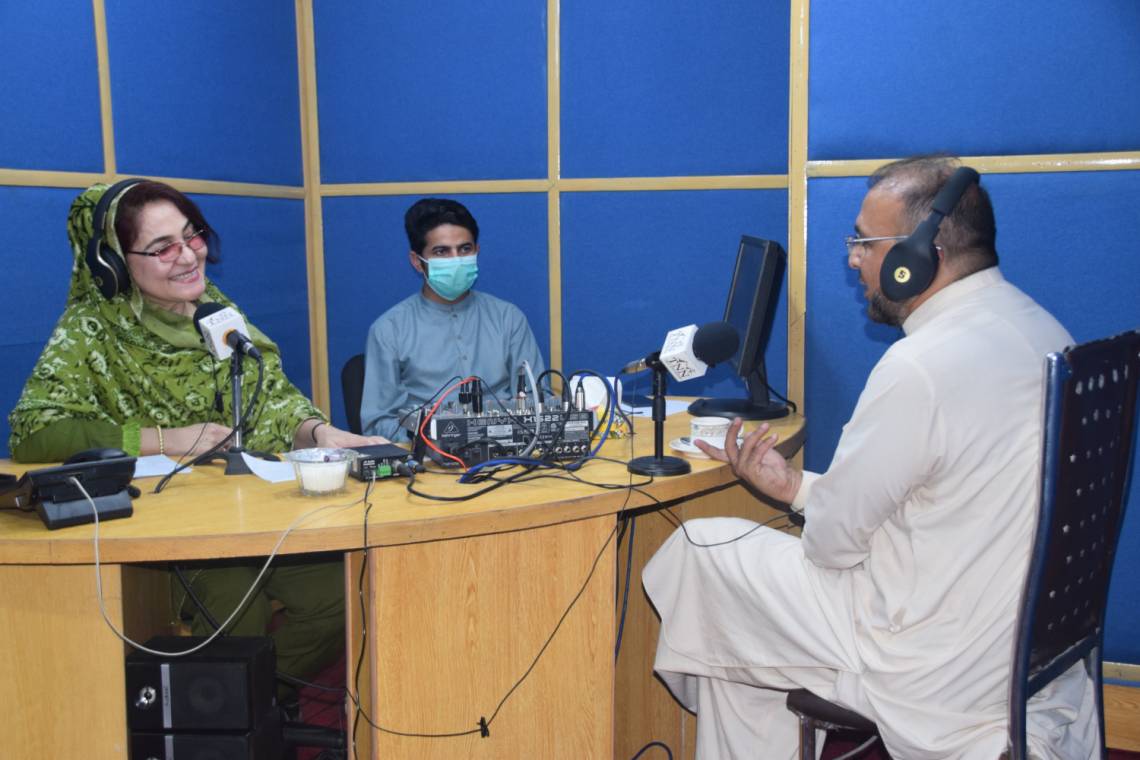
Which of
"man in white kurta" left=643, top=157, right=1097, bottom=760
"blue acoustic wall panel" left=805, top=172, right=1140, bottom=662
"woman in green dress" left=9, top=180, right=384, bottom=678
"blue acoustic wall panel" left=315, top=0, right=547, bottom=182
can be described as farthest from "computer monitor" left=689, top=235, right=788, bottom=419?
"blue acoustic wall panel" left=315, top=0, right=547, bottom=182

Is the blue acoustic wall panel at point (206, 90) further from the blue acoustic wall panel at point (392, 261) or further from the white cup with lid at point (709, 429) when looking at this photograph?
the white cup with lid at point (709, 429)

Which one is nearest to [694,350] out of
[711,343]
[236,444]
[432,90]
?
[711,343]

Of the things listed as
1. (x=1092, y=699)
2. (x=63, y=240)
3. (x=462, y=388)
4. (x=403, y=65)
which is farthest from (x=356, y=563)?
(x=403, y=65)

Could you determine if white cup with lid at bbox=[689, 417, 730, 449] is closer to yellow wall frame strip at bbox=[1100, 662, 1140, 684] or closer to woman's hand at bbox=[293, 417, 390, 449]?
woman's hand at bbox=[293, 417, 390, 449]

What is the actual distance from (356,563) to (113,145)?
6.43 feet

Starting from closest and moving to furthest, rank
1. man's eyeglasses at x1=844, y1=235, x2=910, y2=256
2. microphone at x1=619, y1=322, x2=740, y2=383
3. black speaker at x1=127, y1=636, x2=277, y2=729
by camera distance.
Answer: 1. black speaker at x1=127, y1=636, x2=277, y2=729
2. man's eyeglasses at x1=844, y1=235, x2=910, y2=256
3. microphone at x1=619, y1=322, x2=740, y2=383

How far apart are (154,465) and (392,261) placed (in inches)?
76.4

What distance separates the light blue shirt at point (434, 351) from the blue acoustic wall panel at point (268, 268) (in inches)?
30.5

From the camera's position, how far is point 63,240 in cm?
287

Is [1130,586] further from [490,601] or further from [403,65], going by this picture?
[403,65]

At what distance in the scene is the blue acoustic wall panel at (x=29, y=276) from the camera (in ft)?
8.99

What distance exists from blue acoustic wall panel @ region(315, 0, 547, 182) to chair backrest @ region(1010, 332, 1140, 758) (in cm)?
247

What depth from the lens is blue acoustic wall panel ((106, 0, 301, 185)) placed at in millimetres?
3039

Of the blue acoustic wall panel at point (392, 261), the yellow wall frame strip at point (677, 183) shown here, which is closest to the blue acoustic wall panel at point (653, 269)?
the yellow wall frame strip at point (677, 183)
